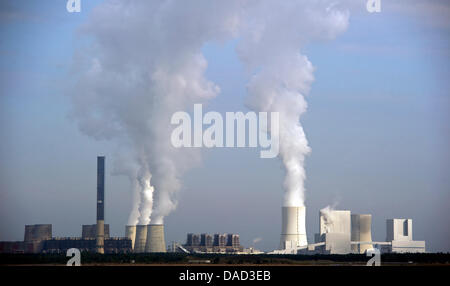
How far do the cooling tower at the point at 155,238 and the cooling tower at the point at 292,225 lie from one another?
32.1 meters

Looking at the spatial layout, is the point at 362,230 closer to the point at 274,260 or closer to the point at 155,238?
the point at 274,260

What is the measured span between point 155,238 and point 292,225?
35450 millimetres

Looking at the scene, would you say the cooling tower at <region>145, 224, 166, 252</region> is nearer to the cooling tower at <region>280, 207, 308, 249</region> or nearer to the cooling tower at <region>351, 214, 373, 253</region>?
the cooling tower at <region>280, 207, 308, 249</region>

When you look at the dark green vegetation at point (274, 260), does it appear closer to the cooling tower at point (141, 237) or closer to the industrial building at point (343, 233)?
the industrial building at point (343, 233)

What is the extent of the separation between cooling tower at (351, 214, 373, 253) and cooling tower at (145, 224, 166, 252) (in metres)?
41.4

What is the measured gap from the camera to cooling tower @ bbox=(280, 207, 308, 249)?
6545 inches

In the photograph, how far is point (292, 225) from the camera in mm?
166750

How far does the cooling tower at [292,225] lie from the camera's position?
166250mm

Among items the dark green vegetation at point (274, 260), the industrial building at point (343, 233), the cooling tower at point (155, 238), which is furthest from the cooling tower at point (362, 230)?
the cooling tower at point (155, 238)
